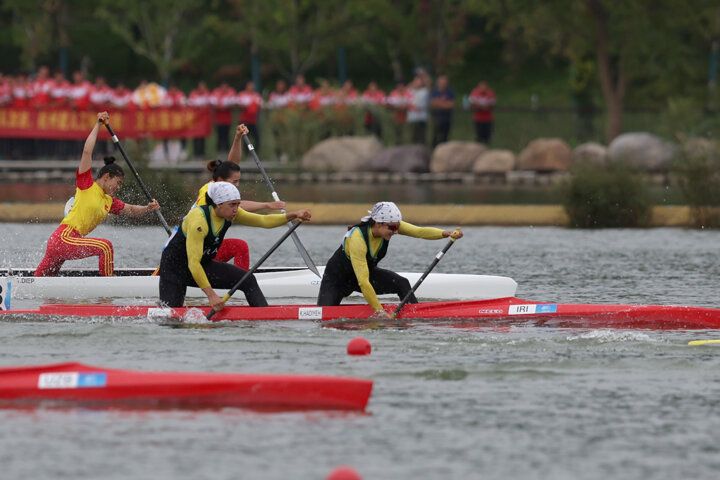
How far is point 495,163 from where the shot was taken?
34.1 meters

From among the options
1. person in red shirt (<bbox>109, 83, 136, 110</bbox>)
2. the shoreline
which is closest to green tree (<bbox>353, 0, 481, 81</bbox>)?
person in red shirt (<bbox>109, 83, 136, 110</bbox>)

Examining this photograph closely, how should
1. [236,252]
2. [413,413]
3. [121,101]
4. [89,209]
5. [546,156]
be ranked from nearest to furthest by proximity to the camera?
[413,413] < [236,252] < [89,209] < [546,156] < [121,101]

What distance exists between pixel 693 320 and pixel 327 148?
72.3 ft

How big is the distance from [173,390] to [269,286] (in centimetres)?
638

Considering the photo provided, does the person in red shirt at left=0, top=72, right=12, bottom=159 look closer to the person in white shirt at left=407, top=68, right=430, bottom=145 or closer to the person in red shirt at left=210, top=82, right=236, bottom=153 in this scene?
the person in red shirt at left=210, top=82, right=236, bottom=153

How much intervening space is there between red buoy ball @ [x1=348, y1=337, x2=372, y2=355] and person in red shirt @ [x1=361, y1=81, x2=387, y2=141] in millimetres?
23425

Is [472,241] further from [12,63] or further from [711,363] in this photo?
[12,63]

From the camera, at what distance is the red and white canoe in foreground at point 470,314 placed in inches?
530

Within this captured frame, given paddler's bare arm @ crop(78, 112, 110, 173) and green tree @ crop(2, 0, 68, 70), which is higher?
green tree @ crop(2, 0, 68, 70)

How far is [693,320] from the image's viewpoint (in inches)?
533

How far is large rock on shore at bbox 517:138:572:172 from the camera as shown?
3397 centimetres

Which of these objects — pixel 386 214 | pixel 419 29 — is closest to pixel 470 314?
pixel 386 214

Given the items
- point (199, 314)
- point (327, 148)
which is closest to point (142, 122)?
point (327, 148)

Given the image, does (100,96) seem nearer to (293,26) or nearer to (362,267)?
(293,26)
